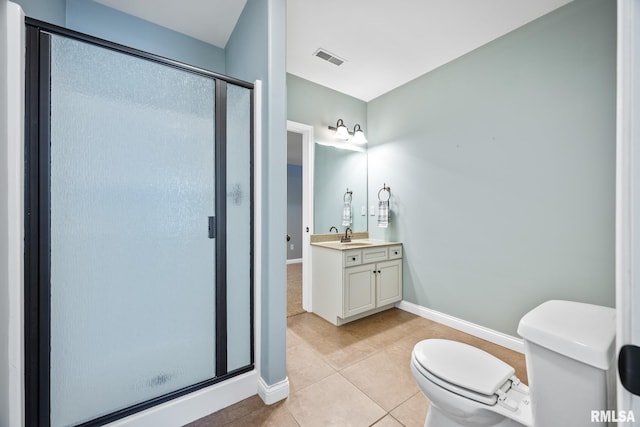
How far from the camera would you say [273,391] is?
1587 millimetres

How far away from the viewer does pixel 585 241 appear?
6.07ft

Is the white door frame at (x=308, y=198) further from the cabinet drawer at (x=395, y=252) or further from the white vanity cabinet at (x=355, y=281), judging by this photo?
the cabinet drawer at (x=395, y=252)

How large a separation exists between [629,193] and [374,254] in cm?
245

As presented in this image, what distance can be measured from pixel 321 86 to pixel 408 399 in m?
3.18

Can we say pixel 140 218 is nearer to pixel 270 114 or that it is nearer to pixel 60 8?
pixel 270 114

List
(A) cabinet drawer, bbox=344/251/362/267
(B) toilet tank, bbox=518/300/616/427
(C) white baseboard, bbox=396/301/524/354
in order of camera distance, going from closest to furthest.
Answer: (B) toilet tank, bbox=518/300/616/427, (C) white baseboard, bbox=396/301/524/354, (A) cabinet drawer, bbox=344/251/362/267

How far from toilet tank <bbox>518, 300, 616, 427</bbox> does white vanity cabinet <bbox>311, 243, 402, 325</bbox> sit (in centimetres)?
175

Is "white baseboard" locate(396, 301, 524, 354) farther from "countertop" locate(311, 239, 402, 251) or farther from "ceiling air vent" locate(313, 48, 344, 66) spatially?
"ceiling air vent" locate(313, 48, 344, 66)

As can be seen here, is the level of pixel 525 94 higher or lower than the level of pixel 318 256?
higher

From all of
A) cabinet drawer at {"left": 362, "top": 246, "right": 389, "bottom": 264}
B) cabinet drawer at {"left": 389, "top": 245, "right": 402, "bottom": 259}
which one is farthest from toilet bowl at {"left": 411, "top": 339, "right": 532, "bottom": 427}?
Answer: cabinet drawer at {"left": 389, "top": 245, "right": 402, "bottom": 259}

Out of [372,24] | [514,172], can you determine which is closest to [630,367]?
[514,172]

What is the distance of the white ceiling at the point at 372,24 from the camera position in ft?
6.38

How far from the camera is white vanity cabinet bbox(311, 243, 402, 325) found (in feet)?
8.61

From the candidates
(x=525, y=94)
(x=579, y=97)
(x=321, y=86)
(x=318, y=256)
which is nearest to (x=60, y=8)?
(x=321, y=86)
